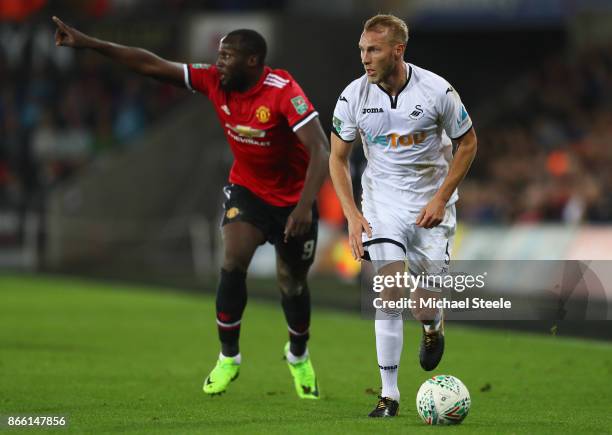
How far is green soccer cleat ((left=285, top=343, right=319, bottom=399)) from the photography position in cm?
897

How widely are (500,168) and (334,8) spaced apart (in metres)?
8.27

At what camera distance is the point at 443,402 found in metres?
7.31

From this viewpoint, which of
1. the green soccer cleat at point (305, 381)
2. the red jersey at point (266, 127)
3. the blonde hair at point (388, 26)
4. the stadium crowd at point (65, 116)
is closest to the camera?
the blonde hair at point (388, 26)

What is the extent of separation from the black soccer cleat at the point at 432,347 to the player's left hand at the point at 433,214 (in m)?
0.79

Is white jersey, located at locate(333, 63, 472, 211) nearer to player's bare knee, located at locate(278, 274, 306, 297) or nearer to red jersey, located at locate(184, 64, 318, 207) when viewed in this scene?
red jersey, located at locate(184, 64, 318, 207)

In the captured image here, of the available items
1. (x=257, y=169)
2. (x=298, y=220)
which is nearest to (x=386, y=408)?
(x=298, y=220)

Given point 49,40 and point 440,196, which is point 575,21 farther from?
point 440,196

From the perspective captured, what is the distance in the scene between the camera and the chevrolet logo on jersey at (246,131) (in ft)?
28.9

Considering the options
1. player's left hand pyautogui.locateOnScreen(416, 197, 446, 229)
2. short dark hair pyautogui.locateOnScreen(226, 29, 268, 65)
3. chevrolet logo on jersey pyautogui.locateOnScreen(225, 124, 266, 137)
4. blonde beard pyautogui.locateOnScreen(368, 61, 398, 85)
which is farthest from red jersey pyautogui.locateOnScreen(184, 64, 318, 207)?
player's left hand pyautogui.locateOnScreen(416, 197, 446, 229)

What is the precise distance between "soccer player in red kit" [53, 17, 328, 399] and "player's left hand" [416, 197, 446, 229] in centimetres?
103

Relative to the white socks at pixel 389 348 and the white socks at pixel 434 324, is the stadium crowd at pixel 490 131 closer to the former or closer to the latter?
the white socks at pixel 434 324

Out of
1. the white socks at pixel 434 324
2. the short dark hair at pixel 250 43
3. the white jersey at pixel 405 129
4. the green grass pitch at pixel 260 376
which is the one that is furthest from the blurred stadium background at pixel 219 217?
the short dark hair at pixel 250 43

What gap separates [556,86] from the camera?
25.6m

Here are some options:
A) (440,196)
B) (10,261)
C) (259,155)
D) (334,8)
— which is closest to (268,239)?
(259,155)
